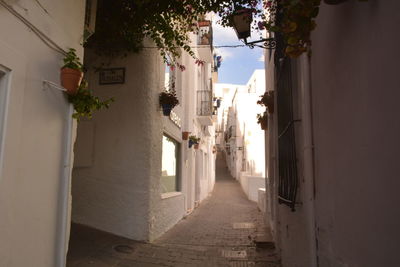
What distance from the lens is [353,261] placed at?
2.14 meters

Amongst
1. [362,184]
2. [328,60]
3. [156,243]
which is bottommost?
[156,243]

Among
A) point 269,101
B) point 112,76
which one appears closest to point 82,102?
point 112,76

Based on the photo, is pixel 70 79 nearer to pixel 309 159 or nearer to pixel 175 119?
pixel 309 159

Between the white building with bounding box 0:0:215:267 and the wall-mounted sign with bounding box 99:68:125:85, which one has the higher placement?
the wall-mounted sign with bounding box 99:68:125:85

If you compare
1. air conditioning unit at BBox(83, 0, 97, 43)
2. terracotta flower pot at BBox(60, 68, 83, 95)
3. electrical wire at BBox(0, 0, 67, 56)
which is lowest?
terracotta flower pot at BBox(60, 68, 83, 95)

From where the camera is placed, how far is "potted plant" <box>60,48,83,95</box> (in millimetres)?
3396

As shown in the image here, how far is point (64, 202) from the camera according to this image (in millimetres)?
3512

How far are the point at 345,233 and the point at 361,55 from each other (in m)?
1.23

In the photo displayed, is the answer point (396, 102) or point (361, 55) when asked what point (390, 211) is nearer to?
point (396, 102)

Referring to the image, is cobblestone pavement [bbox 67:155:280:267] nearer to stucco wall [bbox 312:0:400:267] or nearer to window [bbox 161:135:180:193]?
window [bbox 161:135:180:193]

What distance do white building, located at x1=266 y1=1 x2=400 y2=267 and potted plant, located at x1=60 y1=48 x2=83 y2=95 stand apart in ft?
7.93

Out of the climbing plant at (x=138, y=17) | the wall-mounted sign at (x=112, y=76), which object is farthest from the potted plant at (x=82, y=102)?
the wall-mounted sign at (x=112, y=76)

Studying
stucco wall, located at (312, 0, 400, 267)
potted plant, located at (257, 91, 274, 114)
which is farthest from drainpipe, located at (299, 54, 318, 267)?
potted plant, located at (257, 91, 274, 114)

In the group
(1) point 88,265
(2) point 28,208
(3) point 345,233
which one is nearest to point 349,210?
(3) point 345,233
